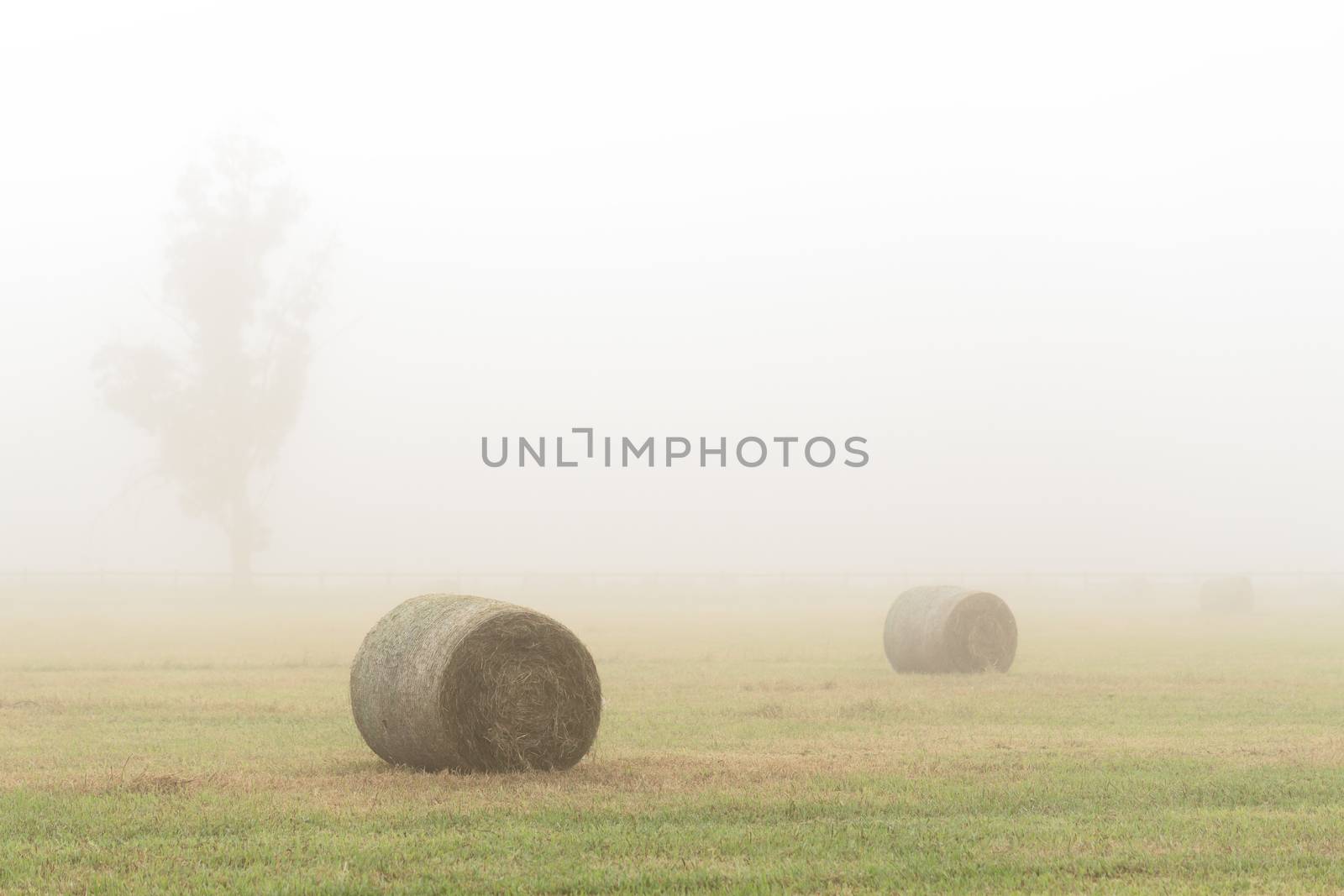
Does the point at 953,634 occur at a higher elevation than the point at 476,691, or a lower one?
lower

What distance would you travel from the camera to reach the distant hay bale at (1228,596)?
175ft

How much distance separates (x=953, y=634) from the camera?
79.7ft

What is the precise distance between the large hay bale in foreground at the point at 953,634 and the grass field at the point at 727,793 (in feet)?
3.08

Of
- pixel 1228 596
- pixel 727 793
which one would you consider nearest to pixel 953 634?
→ pixel 727 793

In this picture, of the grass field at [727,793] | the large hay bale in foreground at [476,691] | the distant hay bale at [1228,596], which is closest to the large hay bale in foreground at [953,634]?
the grass field at [727,793]

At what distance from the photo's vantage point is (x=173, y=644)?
34000 millimetres

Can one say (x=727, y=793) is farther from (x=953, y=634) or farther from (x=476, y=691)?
(x=953, y=634)

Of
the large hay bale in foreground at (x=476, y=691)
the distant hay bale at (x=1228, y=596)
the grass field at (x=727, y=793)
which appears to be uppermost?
the large hay bale in foreground at (x=476, y=691)

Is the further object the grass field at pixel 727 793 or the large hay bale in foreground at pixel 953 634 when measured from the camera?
the large hay bale in foreground at pixel 953 634

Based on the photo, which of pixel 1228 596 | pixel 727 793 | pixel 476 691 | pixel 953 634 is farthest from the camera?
pixel 1228 596

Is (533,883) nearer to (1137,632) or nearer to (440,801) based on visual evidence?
(440,801)

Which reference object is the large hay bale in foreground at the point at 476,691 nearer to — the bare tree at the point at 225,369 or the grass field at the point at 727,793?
the grass field at the point at 727,793

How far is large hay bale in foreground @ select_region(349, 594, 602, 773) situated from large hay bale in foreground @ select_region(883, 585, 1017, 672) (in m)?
12.1

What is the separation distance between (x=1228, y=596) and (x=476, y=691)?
4636cm
